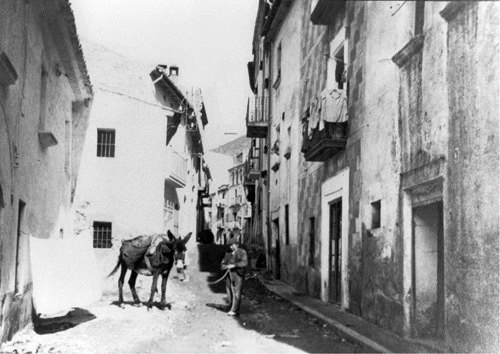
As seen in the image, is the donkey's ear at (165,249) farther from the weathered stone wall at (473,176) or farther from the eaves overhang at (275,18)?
the eaves overhang at (275,18)

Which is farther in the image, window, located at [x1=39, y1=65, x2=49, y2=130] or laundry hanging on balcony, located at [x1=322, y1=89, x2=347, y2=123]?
window, located at [x1=39, y1=65, x2=49, y2=130]

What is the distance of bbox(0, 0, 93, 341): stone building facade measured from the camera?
21.9ft

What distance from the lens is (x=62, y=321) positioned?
9.09 meters

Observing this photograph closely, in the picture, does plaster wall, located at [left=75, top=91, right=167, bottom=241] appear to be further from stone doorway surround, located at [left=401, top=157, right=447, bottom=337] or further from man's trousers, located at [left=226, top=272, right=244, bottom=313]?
stone doorway surround, located at [left=401, top=157, right=447, bottom=337]

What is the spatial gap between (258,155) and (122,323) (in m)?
17.9

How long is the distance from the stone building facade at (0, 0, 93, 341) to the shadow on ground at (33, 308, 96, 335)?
0.40m

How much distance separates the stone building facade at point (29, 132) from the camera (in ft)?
21.9

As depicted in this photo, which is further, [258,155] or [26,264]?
[258,155]

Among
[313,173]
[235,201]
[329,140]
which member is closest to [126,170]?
[313,173]

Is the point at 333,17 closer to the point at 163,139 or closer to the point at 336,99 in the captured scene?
the point at 336,99

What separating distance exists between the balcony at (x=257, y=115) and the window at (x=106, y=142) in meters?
4.54

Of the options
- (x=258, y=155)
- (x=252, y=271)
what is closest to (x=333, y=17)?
(x=252, y=271)

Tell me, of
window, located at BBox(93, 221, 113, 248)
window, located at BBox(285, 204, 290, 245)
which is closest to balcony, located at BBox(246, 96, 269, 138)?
window, located at BBox(285, 204, 290, 245)

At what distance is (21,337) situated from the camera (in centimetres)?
721
